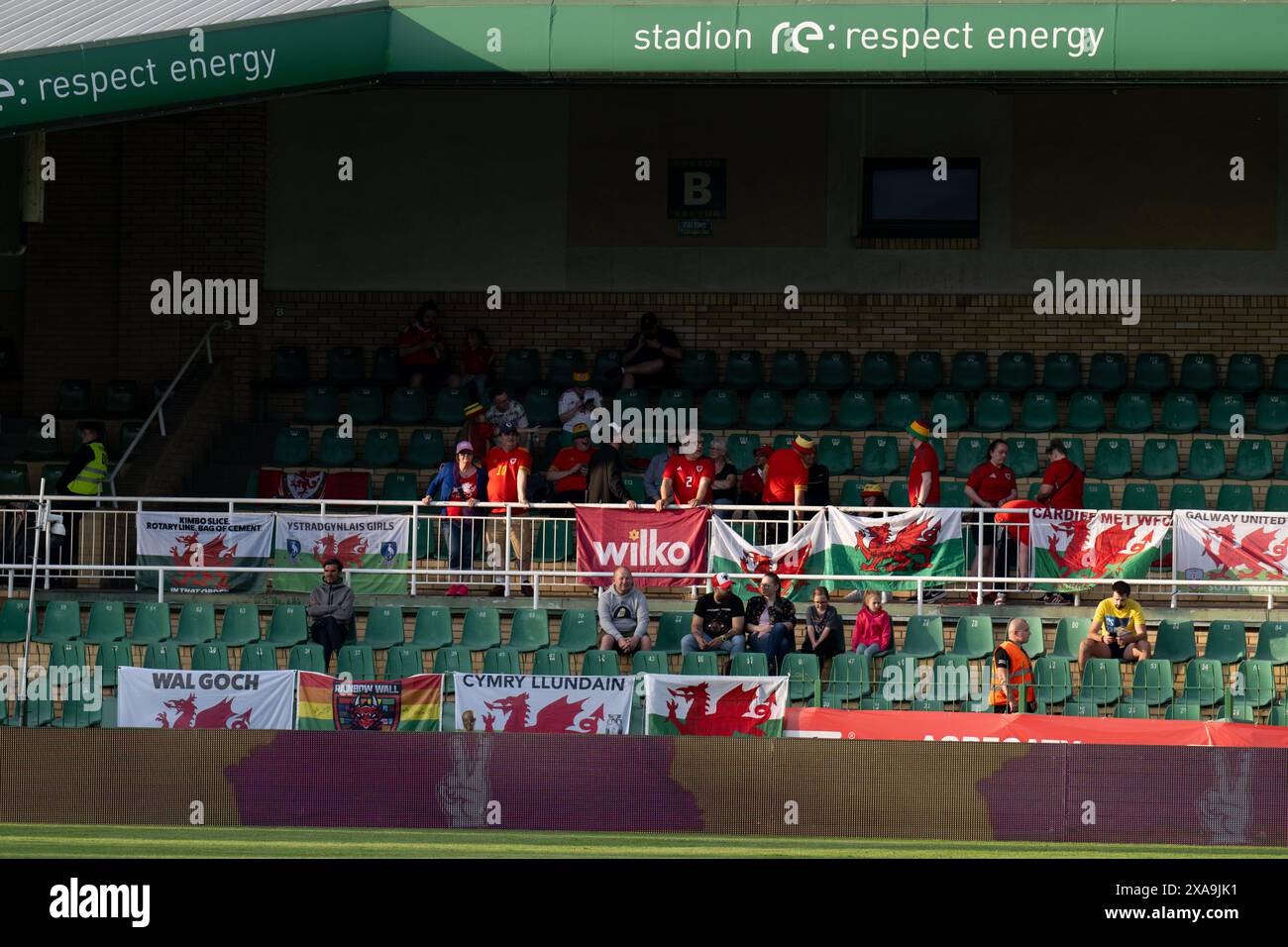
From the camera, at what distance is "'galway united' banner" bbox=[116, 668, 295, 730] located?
54.8ft

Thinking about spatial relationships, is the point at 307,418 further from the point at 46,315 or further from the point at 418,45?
the point at 418,45

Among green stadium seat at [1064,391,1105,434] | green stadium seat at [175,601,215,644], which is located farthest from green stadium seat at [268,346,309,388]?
green stadium seat at [1064,391,1105,434]

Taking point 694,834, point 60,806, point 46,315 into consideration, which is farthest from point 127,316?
point 694,834

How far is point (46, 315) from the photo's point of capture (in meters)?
25.5

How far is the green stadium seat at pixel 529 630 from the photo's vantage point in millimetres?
19062

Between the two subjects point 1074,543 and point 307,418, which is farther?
point 307,418

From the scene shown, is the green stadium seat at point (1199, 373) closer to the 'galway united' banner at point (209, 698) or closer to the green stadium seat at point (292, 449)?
the green stadium seat at point (292, 449)

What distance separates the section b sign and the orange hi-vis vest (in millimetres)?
9300

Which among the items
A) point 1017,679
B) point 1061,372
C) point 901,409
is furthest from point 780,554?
point 1061,372

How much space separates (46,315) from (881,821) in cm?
1451

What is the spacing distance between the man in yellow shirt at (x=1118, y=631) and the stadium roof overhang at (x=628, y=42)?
514cm

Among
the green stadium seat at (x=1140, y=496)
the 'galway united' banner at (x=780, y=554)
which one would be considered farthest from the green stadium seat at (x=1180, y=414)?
the 'galway united' banner at (x=780, y=554)

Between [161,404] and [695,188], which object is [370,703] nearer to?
[161,404]

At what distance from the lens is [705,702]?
1652cm
